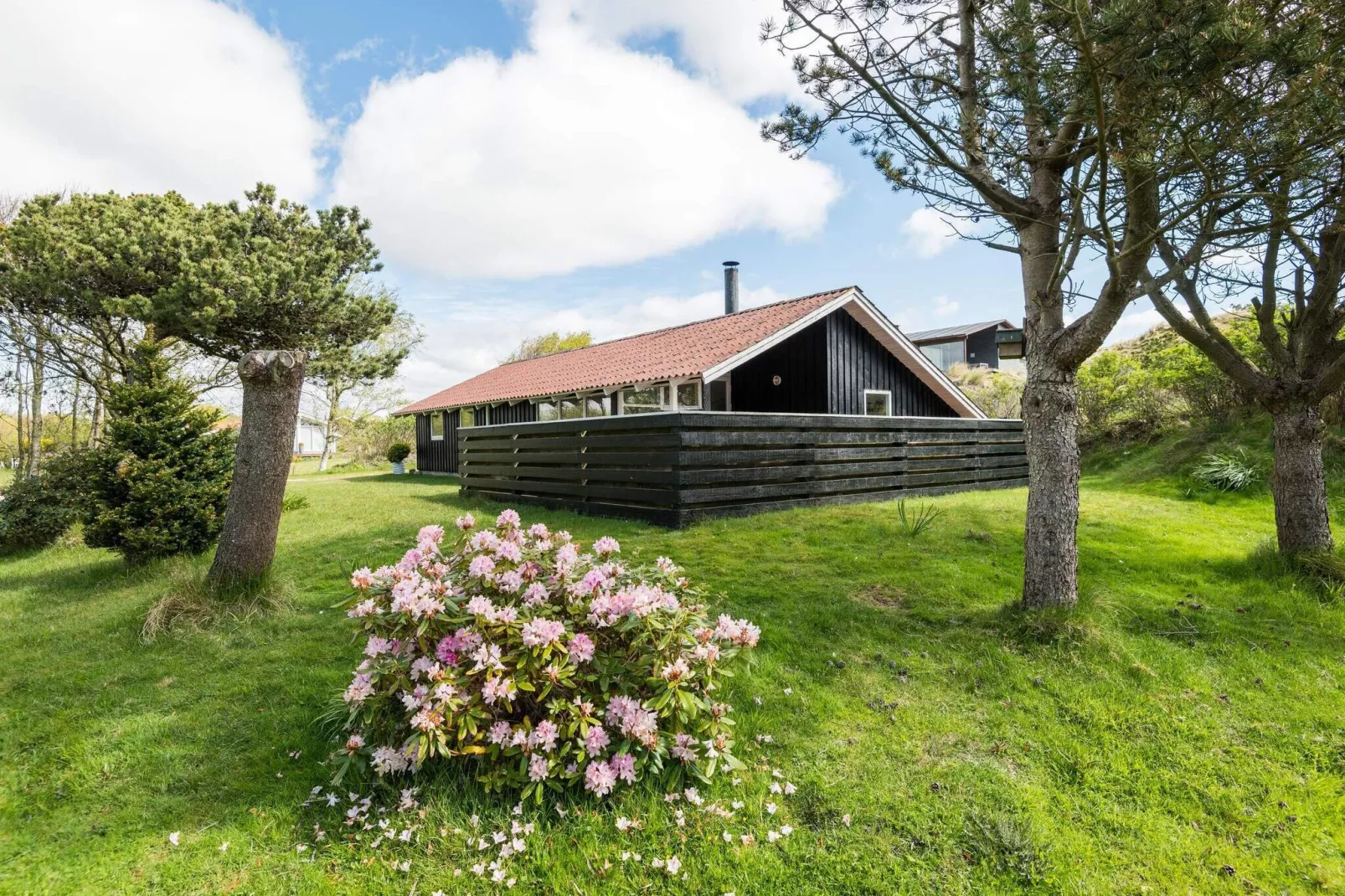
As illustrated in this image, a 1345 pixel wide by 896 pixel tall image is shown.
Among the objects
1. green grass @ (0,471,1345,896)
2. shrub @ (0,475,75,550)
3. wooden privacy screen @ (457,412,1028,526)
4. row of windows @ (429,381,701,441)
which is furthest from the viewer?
row of windows @ (429,381,701,441)

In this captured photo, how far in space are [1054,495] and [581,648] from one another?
3697 millimetres

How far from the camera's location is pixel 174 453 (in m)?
6.88

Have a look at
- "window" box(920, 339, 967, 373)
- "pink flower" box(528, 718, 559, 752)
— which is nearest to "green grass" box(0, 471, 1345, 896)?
"pink flower" box(528, 718, 559, 752)

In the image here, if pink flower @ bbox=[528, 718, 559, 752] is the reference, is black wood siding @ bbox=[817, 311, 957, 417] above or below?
above

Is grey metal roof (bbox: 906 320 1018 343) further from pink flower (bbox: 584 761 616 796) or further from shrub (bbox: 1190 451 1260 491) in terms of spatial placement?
pink flower (bbox: 584 761 616 796)

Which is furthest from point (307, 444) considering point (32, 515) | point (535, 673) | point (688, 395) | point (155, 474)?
point (535, 673)

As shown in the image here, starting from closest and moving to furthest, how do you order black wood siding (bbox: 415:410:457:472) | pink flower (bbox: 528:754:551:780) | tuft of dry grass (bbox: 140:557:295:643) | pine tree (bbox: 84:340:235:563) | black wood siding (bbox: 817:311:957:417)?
pink flower (bbox: 528:754:551:780) < tuft of dry grass (bbox: 140:557:295:643) < pine tree (bbox: 84:340:235:563) < black wood siding (bbox: 817:311:957:417) < black wood siding (bbox: 415:410:457:472)

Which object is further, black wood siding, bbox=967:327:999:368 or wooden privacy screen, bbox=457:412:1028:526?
black wood siding, bbox=967:327:999:368

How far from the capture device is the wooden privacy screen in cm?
809

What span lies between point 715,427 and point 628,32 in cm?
481

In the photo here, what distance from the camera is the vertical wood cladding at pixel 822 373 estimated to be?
12.9 m

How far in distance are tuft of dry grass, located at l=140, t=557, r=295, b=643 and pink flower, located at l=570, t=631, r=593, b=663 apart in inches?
145

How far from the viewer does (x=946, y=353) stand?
115 feet

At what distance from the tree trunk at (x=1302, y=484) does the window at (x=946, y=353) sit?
29957mm
